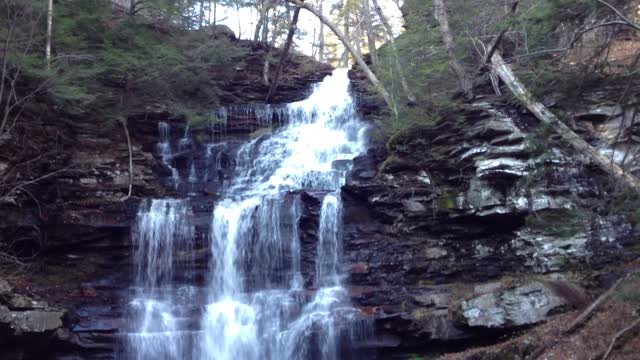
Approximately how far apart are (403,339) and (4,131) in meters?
10.2

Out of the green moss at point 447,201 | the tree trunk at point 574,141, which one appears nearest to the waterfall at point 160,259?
the green moss at point 447,201

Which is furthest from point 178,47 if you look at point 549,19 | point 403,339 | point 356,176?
point 549,19

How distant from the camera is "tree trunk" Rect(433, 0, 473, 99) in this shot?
15.3 m

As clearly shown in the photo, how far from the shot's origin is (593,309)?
9.52 meters

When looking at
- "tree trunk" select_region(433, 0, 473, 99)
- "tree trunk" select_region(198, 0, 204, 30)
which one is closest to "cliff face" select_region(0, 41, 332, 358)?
"tree trunk" select_region(198, 0, 204, 30)

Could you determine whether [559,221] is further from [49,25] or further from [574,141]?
[49,25]

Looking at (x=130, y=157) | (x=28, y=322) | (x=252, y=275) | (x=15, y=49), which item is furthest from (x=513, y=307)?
(x=15, y=49)


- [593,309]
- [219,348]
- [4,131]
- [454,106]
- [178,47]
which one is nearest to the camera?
[593,309]

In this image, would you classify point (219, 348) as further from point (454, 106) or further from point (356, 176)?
point (454, 106)

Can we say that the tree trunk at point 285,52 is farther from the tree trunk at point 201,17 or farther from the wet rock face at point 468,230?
the wet rock face at point 468,230

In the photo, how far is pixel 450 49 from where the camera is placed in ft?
50.1

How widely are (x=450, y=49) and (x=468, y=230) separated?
4830 mm

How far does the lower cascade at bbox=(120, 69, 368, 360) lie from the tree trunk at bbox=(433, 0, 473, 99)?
12.1 ft

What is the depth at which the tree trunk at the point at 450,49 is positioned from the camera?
1527cm
